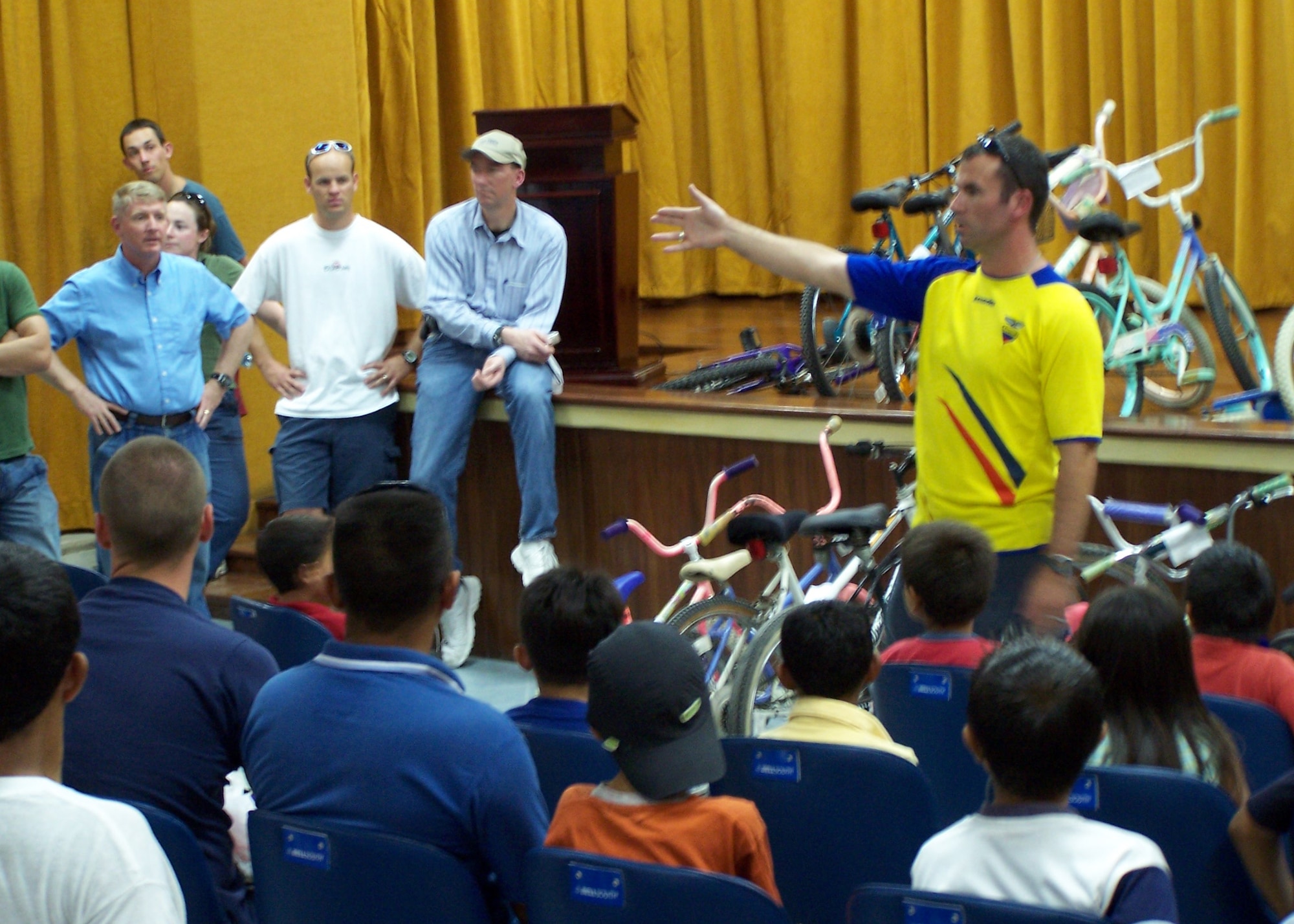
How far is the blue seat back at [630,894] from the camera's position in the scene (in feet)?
5.23

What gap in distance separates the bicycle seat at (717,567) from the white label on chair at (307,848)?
1.91 m

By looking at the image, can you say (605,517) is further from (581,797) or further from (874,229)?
(581,797)

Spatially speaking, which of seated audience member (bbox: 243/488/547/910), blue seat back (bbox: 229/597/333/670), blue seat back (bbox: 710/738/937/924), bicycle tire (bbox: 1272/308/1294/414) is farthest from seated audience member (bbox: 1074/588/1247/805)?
bicycle tire (bbox: 1272/308/1294/414)

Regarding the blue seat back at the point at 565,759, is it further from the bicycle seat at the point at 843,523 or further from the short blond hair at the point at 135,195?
the short blond hair at the point at 135,195

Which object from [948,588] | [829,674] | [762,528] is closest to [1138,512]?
[762,528]

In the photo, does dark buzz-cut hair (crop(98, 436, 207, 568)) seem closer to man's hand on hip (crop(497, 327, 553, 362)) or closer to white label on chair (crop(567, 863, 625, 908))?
white label on chair (crop(567, 863, 625, 908))

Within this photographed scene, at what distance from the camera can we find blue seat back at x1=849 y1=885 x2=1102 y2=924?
146 centimetres

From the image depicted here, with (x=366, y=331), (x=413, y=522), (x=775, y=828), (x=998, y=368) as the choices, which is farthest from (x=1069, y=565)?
(x=366, y=331)

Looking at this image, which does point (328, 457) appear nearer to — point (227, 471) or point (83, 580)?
point (227, 471)

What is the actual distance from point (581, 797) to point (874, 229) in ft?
10.9

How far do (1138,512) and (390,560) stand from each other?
7.45 feet

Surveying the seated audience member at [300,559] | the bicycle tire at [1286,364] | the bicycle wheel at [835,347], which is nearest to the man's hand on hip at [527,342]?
the bicycle wheel at [835,347]

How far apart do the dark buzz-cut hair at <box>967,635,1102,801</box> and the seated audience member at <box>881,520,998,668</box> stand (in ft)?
2.79

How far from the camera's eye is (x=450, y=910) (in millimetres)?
1779
